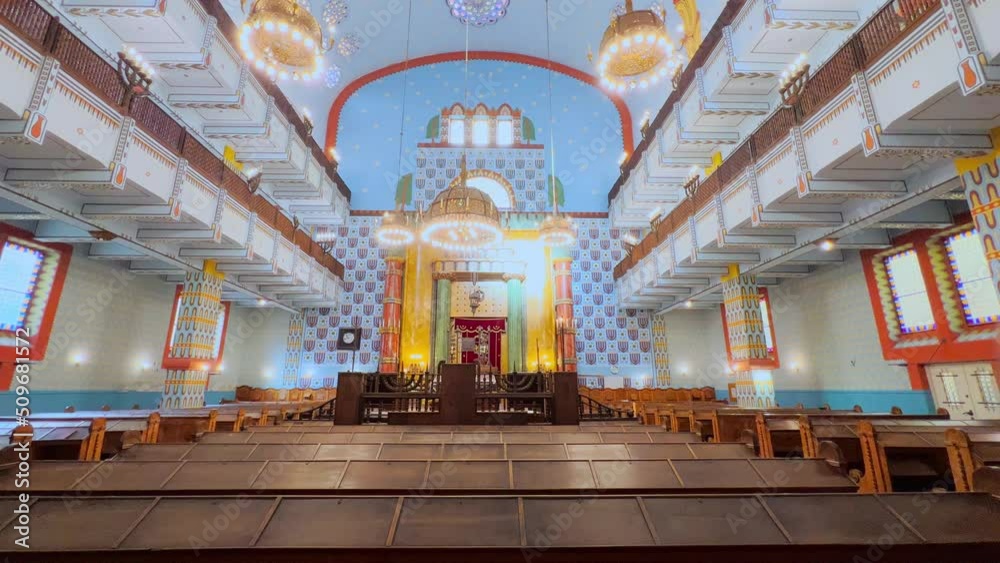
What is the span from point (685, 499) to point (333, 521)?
2216 mm

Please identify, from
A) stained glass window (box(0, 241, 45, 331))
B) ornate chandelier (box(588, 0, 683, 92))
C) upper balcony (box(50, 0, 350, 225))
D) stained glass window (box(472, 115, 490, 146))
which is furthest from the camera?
stained glass window (box(472, 115, 490, 146))

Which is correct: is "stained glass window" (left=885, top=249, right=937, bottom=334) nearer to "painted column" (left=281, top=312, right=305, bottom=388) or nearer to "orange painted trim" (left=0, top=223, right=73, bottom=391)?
"painted column" (left=281, top=312, right=305, bottom=388)

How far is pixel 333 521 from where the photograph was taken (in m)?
2.55

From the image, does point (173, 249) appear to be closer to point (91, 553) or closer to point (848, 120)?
point (91, 553)

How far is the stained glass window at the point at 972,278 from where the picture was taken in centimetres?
1015

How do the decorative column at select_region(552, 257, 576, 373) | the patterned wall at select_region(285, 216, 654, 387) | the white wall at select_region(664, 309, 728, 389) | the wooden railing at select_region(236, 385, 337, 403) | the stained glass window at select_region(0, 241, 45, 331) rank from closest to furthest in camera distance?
1. the stained glass window at select_region(0, 241, 45, 331)
2. the wooden railing at select_region(236, 385, 337, 403)
3. the decorative column at select_region(552, 257, 576, 373)
4. the patterned wall at select_region(285, 216, 654, 387)
5. the white wall at select_region(664, 309, 728, 389)

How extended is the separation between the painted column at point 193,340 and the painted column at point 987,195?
16620mm

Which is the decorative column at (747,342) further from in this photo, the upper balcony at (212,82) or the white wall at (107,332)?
the white wall at (107,332)

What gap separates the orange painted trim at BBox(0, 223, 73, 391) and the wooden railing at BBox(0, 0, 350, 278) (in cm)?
501

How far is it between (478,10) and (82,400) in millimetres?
21222

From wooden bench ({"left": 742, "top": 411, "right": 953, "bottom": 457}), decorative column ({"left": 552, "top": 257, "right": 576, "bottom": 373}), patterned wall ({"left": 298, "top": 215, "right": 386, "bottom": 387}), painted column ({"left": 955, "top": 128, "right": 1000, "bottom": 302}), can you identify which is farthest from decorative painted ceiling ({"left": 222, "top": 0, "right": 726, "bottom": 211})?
wooden bench ({"left": 742, "top": 411, "right": 953, "bottom": 457})

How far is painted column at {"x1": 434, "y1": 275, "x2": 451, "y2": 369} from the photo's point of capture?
18.8 meters

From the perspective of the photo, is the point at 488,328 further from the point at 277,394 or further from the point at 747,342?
the point at 747,342

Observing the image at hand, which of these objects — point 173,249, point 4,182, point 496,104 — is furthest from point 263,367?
point 496,104
